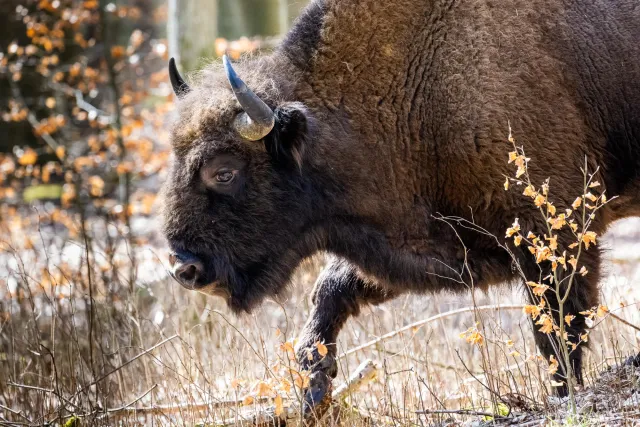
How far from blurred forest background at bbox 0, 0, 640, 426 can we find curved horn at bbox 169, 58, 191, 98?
0.19 meters

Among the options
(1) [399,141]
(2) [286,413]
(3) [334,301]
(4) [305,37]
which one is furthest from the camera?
(3) [334,301]

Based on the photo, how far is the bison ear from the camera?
497cm

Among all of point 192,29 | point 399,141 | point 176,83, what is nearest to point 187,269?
point 176,83

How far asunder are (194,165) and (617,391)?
2759mm

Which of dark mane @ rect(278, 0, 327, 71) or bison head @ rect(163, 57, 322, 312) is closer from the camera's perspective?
bison head @ rect(163, 57, 322, 312)

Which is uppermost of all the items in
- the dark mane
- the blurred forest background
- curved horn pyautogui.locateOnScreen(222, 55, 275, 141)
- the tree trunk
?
the dark mane

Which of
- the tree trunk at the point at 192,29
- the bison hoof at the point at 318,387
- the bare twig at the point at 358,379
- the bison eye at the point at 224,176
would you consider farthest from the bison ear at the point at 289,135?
the tree trunk at the point at 192,29

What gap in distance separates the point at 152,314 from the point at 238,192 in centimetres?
453

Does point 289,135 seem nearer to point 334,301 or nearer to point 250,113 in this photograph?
point 250,113

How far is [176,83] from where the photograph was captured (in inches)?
220

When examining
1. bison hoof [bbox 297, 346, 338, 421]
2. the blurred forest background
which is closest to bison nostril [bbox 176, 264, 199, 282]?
the blurred forest background

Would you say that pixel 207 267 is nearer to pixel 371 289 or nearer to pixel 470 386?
pixel 371 289

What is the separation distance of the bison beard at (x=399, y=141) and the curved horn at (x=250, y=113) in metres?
0.01

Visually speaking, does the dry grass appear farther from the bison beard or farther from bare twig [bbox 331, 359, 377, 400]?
the bison beard
